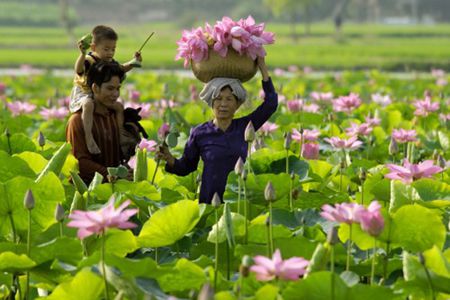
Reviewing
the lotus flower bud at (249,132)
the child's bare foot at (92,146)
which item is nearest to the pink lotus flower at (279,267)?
the lotus flower bud at (249,132)

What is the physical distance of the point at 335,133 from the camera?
3.90 metres

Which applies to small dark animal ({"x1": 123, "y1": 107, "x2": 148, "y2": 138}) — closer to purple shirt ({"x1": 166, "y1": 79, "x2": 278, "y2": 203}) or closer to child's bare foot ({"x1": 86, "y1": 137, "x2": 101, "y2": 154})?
child's bare foot ({"x1": 86, "y1": 137, "x2": 101, "y2": 154})

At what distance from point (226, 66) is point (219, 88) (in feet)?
0.20

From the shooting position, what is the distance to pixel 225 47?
250 cm

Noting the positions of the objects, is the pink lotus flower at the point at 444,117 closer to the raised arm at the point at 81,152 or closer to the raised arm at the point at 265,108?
the raised arm at the point at 265,108

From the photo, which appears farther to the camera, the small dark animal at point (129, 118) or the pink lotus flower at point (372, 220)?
the small dark animal at point (129, 118)

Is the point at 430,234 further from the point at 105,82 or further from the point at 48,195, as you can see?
the point at 105,82

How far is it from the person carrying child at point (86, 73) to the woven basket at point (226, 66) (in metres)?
0.33

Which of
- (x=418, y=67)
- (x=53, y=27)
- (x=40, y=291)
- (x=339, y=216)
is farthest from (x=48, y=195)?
(x=53, y=27)

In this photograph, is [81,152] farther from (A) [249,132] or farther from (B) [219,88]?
(A) [249,132]

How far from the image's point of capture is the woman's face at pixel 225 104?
255 cm

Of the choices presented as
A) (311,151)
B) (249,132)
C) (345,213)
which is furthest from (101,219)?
(311,151)

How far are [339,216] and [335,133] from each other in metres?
2.22

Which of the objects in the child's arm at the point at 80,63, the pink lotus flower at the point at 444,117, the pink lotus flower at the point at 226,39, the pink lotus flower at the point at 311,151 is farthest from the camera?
the pink lotus flower at the point at 444,117
